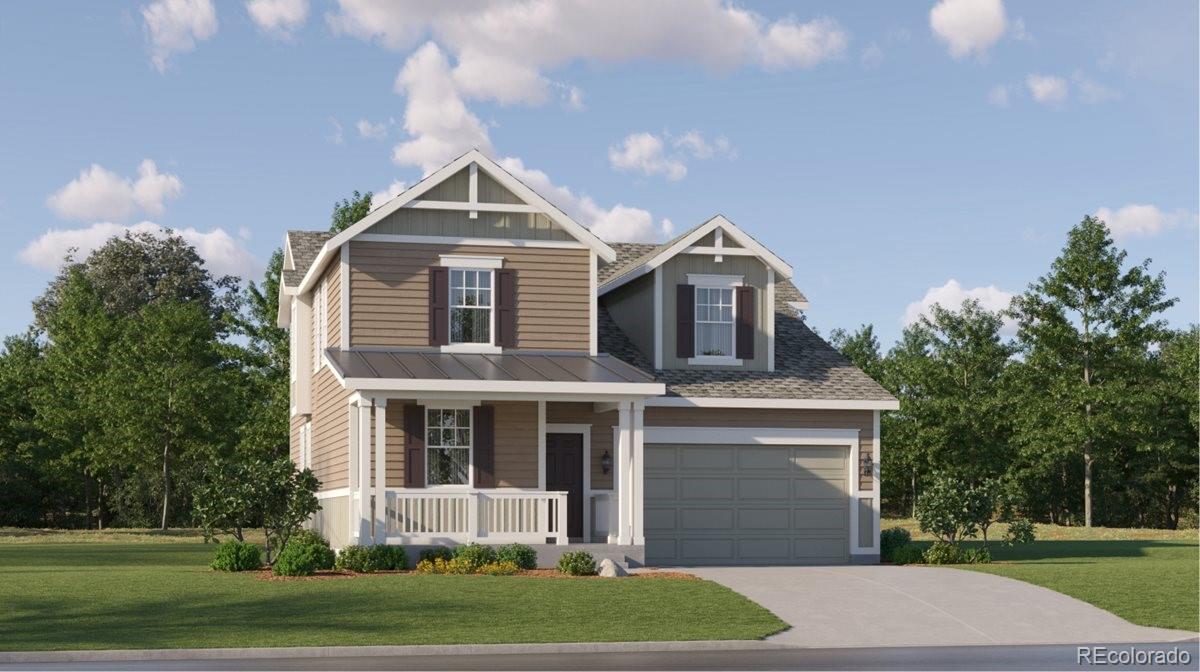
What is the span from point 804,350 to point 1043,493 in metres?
32.7

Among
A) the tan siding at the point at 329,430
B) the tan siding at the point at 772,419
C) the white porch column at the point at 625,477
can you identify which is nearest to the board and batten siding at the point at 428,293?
the tan siding at the point at 329,430

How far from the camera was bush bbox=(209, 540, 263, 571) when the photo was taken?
2622 centimetres

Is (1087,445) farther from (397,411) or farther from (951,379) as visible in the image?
(397,411)

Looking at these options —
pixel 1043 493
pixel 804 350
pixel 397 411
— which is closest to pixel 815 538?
pixel 804 350

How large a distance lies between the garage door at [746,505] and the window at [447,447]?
12.4 feet

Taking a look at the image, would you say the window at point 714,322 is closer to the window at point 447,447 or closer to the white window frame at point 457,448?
the white window frame at point 457,448

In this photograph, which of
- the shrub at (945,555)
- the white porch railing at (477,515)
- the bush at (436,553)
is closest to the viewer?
the bush at (436,553)

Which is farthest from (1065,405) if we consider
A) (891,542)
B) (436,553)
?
(436,553)

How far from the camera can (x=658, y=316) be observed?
30969mm

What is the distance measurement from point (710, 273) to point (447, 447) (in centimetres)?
691

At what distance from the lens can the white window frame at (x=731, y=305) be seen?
31.1m

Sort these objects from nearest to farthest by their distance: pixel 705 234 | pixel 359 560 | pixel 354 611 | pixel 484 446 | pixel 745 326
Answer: pixel 354 611
pixel 359 560
pixel 484 446
pixel 705 234
pixel 745 326

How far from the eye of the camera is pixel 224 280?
79.6m

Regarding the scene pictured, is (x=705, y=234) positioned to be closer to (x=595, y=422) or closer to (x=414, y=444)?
(x=595, y=422)
